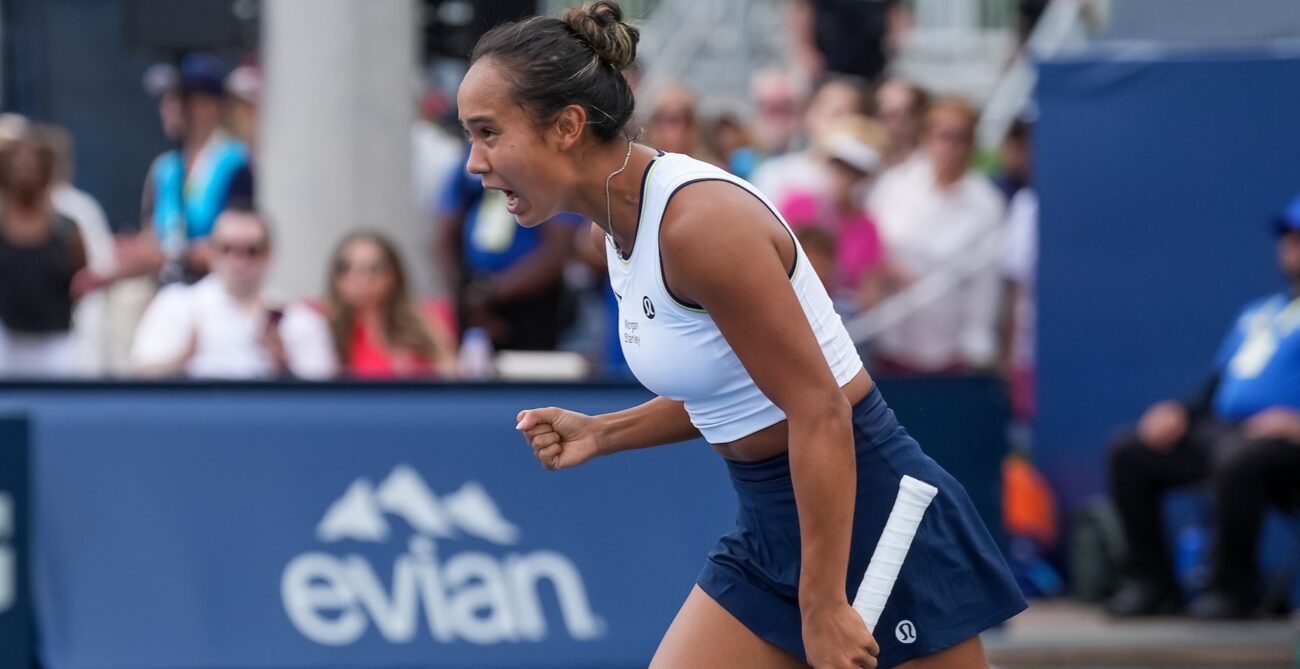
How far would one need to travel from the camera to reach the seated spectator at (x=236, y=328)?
7.77m

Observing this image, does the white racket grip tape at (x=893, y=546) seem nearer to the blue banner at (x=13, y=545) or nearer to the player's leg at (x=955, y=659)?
the player's leg at (x=955, y=659)

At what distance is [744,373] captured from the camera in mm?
3482

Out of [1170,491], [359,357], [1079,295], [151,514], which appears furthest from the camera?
[1079,295]

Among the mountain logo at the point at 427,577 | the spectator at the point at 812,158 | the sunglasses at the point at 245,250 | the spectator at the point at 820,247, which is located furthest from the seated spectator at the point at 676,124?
the mountain logo at the point at 427,577

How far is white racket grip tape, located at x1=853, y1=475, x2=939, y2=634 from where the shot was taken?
348 cm

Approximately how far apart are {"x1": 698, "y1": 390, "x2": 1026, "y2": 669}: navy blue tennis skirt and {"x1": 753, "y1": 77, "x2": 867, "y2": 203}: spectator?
5487mm

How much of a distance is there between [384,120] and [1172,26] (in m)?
3.67

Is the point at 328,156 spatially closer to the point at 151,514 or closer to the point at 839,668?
the point at 151,514

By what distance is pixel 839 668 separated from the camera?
3.32 metres

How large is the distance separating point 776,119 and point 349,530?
4932 mm

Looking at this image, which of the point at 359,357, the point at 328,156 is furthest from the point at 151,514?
the point at 328,156

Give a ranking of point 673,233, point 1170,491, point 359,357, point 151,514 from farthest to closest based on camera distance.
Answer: point 1170,491 < point 359,357 < point 151,514 < point 673,233

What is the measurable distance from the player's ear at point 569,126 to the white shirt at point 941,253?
20.5 feet

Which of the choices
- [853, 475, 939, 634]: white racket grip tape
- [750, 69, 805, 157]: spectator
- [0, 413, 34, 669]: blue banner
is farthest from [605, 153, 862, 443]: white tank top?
[750, 69, 805, 157]: spectator
